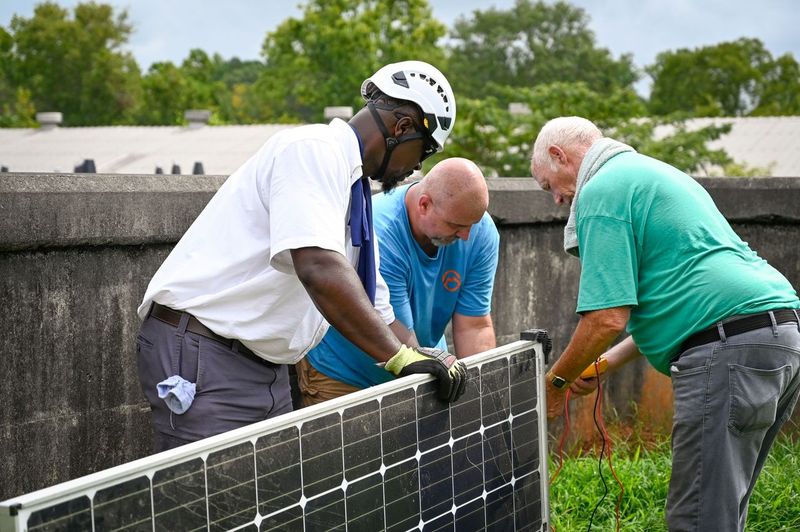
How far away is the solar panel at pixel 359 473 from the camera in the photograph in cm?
222

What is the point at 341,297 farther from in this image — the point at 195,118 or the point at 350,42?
the point at 350,42

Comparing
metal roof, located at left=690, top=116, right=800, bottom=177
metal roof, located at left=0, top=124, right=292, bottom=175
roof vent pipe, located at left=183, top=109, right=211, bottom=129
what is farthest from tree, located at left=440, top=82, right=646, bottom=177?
roof vent pipe, located at left=183, top=109, right=211, bottom=129

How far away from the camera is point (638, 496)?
570 centimetres

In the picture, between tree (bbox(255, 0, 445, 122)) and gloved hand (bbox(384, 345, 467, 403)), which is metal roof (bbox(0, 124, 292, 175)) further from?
gloved hand (bbox(384, 345, 467, 403))

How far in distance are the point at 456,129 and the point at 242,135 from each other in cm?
1814

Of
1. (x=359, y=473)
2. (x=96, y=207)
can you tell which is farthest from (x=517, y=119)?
(x=359, y=473)

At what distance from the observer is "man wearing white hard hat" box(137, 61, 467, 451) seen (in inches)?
121

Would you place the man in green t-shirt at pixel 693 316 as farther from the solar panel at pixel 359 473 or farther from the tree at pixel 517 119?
the tree at pixel 517 119

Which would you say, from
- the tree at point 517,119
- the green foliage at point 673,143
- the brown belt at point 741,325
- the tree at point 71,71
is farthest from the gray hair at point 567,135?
the tree at point 71,71

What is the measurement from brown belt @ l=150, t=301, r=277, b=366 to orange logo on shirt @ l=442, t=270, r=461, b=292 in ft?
4.67

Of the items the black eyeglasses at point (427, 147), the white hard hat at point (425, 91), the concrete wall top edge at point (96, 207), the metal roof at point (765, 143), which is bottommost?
the metal roof at point (765, 143)

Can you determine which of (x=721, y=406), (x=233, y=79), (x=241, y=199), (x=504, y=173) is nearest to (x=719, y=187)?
(x=721, y=406)

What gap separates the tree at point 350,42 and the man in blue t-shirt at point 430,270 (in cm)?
5832

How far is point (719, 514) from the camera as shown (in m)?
3.70
